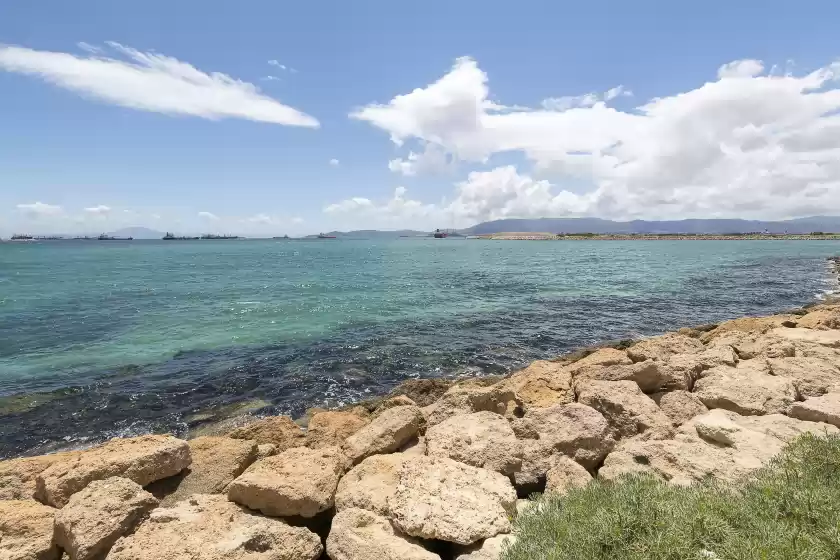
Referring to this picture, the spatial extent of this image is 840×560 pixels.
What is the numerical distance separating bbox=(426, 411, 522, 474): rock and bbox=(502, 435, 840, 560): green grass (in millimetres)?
1272

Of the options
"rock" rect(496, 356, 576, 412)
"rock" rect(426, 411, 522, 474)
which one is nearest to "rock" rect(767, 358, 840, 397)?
"rock" rect(496, 356, 576, 412)

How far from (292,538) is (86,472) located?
3.66 metres

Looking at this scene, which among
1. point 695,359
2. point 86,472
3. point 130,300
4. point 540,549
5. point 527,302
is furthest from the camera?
point 130,300

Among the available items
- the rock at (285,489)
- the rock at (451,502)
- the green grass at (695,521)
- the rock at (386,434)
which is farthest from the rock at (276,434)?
the green grass at (695,521)

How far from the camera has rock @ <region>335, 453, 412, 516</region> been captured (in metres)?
5.99

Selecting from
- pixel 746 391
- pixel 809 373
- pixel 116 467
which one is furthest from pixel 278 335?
pixel 809 373

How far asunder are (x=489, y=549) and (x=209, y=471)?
4726mm

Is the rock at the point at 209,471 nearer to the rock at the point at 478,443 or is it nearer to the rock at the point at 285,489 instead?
the rock at the point at 285,489

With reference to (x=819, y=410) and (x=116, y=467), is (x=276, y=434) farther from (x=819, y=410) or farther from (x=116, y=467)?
(x=819, y=410)

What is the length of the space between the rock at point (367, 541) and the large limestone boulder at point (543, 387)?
513 cm

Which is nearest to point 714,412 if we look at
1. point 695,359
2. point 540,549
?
point 695,359

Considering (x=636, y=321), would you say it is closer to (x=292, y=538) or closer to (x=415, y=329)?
(x=415, y=329)

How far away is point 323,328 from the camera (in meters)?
24.1

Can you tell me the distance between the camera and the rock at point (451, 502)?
5310 mm
